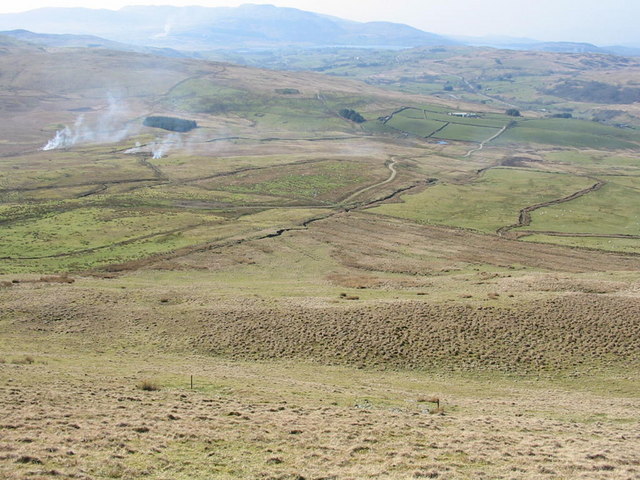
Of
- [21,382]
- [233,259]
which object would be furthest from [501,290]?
[21,382]

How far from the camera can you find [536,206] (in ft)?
400

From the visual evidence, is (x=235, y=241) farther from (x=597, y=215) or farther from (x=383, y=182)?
(x=597, y=215)

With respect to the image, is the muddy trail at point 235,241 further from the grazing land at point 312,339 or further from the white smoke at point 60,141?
the white smoke at point 60,141

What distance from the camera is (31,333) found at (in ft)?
153

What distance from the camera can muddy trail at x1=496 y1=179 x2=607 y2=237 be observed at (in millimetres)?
100912

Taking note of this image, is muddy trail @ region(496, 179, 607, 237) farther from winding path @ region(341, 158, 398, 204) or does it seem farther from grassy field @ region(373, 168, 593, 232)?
winding path @ region(341, 158, 398, 204)

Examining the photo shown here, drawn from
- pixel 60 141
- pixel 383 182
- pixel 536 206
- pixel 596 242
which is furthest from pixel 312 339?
pixel 60 141

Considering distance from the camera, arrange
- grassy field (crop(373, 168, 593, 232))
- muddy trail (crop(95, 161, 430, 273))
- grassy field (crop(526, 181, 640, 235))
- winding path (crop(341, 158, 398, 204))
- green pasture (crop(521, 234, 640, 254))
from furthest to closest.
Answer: winding path (crop(341, 158, 398, 204))
grassy field (crop(373, 168, 593, 232))
grassy field (crop(526, 181, 640, 235))
green pasture (crop(521, 234, 640, 254))
muddy trail (crop(95, 161, 430, 273))

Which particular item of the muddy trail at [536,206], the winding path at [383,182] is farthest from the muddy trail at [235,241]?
the muddy trail at [536,206]

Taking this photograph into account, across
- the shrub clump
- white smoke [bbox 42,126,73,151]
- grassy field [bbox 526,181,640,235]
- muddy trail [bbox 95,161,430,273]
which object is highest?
white smoke [bbox 42,126,73,151]

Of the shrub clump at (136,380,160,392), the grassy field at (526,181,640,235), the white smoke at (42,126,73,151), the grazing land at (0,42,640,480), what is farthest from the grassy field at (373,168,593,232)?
the white smoke at (42,126,73,151)

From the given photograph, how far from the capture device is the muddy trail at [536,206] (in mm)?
100912

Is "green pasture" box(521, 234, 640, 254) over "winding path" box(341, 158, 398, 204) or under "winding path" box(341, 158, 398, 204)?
under

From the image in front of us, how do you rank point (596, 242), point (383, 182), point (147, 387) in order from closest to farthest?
1. point (147, 387)
2. point (596, 242)
3. point (383, 182)
